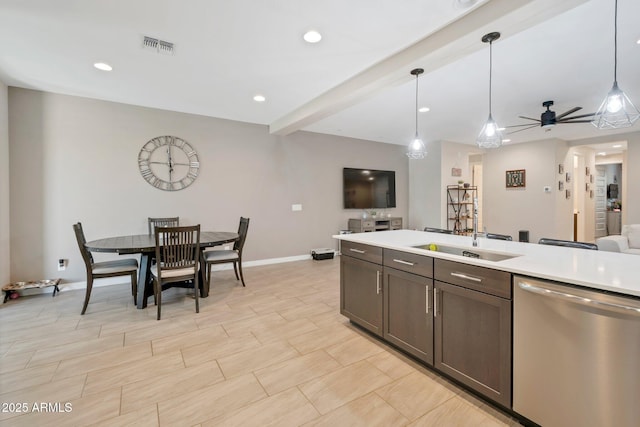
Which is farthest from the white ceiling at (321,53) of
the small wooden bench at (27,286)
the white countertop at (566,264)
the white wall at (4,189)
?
the small wooden bench at (27,286)

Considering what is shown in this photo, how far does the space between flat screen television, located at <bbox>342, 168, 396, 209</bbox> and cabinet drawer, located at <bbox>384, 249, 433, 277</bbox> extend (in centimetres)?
425

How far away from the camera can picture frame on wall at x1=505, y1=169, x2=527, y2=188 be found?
7.19m

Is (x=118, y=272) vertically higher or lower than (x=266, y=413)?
higher

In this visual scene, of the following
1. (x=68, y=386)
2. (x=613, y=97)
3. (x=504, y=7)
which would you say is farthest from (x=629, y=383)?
(x=68, y=386)

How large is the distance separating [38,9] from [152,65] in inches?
38.1

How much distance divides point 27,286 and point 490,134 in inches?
229

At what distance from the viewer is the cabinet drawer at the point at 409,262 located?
2027 millimetres

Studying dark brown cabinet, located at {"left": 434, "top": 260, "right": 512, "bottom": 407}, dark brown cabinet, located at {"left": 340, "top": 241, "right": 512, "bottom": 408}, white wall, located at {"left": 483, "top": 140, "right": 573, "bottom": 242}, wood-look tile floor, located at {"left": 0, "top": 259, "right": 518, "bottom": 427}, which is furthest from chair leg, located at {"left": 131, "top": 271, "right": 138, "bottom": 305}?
white wall, located at {"left": 483, "top": 140, "right": 573, "bottom": 242}

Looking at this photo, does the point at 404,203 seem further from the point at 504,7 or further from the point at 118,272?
the point at 118,272

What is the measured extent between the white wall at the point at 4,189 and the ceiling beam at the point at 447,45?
13.1 feet

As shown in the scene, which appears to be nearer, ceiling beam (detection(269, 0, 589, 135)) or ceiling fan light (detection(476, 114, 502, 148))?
ceiling beam (detection(269, 0, 589, 135))

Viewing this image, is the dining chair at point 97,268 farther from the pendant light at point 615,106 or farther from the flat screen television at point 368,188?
the pendant light at point 615,106

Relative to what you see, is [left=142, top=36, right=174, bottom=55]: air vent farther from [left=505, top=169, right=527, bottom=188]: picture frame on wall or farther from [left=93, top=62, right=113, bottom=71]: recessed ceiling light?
[left=505, top=169, right=527, bottom=188]: picture frame on wall

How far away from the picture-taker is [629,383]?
3.94 feet
